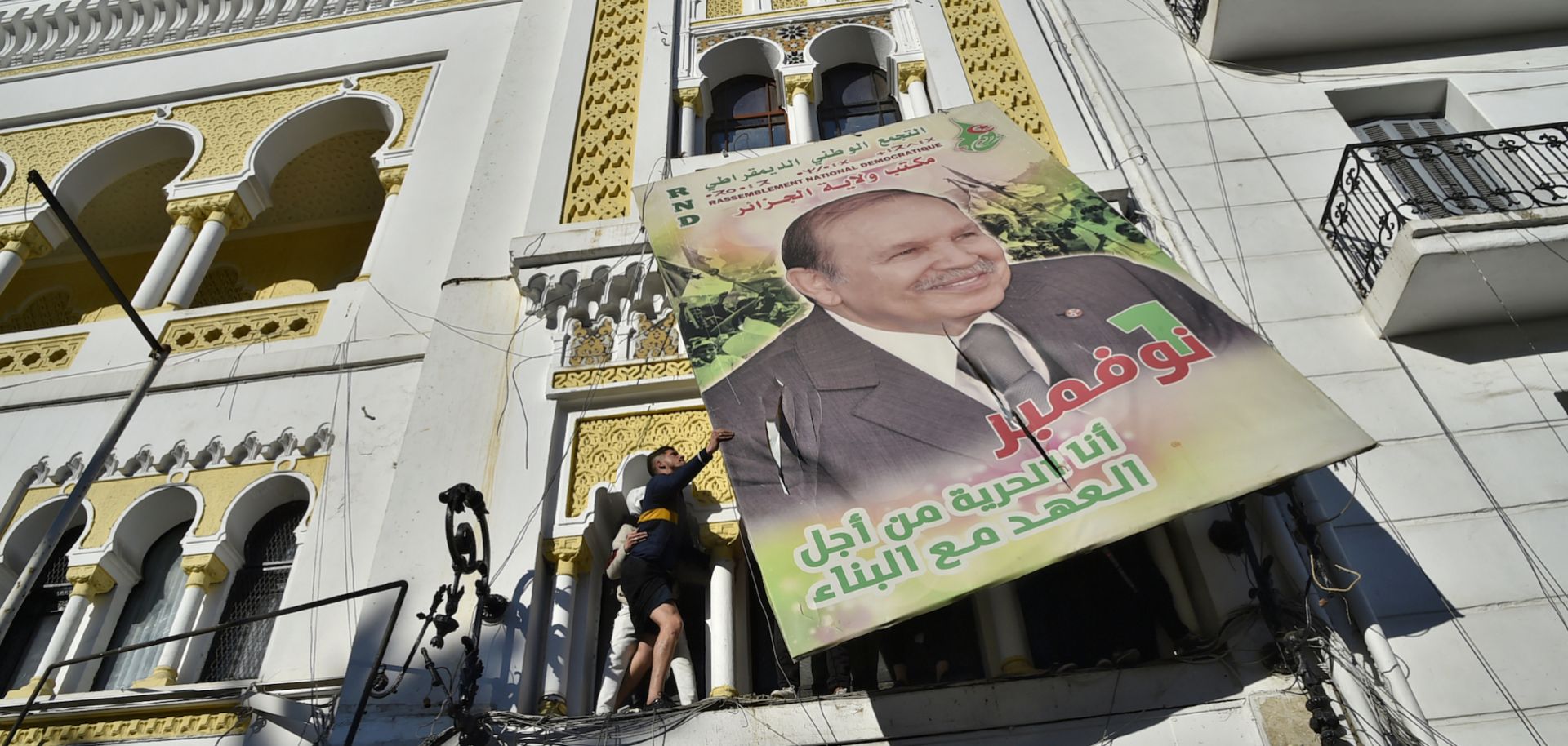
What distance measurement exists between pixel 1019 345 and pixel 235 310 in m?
5.08

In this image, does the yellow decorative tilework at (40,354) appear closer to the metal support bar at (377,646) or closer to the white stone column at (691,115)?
the metal support bar at (377,646)

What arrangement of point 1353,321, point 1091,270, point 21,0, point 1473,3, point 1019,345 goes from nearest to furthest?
point 1019,345 < point 1091,270 < point 1353,321 < point 1473,3 < point 21,0

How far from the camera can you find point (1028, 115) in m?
7.13

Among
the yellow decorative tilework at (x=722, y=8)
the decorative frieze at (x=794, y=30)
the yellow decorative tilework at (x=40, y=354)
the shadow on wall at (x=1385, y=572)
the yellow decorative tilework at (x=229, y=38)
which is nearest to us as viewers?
the shadow on wall at (x=1385, y=572)

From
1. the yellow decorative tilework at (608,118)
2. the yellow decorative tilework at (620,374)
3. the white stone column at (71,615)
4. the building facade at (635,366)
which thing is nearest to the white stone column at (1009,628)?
the building facade at (635,366)

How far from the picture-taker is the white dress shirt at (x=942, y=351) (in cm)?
467

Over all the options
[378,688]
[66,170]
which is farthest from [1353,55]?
[66,170]

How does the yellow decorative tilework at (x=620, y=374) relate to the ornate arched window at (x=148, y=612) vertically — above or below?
above

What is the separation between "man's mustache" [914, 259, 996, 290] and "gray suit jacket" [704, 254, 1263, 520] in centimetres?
13

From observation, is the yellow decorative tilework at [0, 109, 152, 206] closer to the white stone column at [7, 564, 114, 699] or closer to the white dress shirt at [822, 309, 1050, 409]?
the white stone column at [7, 564, 114, 699]

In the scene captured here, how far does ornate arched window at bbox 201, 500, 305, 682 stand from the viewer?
5.56 metres

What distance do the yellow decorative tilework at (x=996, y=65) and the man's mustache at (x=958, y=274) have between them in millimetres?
1778

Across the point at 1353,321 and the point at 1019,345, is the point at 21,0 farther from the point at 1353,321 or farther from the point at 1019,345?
A: the point at 1353,321

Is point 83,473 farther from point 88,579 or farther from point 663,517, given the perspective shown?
point 663,517
